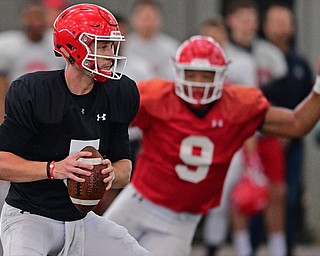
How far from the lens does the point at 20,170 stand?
3.84 metres

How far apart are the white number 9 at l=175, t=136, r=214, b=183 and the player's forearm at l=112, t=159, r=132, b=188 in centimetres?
81

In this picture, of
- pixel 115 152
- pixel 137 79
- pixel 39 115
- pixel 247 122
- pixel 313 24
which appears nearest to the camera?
pixel 39 115

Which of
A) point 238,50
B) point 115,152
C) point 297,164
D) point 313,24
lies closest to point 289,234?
point 297,164

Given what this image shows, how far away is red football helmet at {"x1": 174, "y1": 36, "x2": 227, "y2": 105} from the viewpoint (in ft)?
16.2

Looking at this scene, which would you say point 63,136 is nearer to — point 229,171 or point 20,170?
point 20,170

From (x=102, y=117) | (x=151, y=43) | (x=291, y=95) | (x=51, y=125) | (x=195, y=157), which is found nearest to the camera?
(x=51, y=125)

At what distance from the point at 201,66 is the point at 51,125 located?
1.26 metres

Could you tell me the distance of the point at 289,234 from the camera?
705 centimetres

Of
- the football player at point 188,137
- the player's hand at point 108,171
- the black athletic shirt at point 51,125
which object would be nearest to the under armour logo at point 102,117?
the black athletic shirt at point 51,125

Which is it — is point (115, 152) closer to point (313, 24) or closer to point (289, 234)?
point (289, 234)

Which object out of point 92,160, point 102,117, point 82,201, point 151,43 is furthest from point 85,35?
point 151,43

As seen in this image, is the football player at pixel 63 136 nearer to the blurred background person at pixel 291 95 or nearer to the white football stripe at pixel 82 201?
the white football stripe at pixel 82 201

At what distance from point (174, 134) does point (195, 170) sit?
0.63 ft

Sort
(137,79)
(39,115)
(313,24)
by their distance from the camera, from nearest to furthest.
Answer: (39,115)
(137,79)
(313,24)
